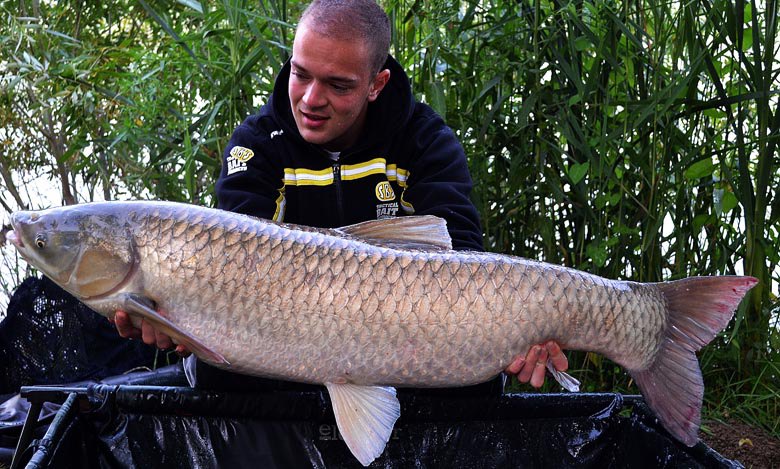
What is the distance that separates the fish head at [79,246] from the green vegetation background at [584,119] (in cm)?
74

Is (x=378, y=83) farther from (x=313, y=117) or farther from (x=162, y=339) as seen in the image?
(x=162, y=339)

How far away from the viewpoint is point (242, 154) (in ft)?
6.23

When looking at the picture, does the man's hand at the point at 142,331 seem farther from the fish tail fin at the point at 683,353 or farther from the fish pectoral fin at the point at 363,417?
the fish tail fin at the point at 683,353

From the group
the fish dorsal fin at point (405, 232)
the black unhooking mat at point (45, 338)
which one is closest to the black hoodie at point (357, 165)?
the fish dorsal fin at point (405, 232)

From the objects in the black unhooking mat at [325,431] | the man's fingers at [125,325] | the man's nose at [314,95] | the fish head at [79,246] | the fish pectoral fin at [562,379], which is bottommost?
the black unhooking mat at [325,431]

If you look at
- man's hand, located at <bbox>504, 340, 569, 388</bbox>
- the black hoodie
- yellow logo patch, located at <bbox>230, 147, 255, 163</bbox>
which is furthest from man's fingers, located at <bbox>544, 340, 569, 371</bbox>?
yellow logo patch, located at <bbox>230, 147, 255, 163</bbox>

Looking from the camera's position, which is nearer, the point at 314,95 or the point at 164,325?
the point at 164,325

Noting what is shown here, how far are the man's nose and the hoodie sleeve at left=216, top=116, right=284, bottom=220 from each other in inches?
7.5

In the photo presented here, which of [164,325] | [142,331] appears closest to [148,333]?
[142,331]

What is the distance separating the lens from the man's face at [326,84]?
68.3 inches

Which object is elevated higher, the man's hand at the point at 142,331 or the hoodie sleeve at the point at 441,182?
the hoodie sleeve at the point at 441,182

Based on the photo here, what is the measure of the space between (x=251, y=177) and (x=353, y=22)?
36 cm

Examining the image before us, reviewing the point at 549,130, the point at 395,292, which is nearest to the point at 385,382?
the point at 395,292

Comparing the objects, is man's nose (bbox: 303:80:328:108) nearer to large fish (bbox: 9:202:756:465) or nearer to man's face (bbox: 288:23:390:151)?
man's face (bbox: 288:23:390:151)
